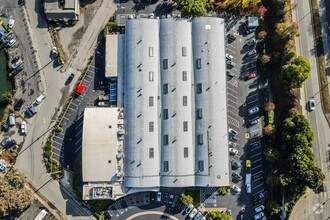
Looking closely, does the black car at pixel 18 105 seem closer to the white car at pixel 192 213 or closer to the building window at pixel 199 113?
the building window at pixel 199 113

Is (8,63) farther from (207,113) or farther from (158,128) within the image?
(207,113)

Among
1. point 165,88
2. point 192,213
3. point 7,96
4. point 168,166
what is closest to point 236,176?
point 192,213

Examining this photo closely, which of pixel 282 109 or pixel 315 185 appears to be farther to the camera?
pixel 282 109

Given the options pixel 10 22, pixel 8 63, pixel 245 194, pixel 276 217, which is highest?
pixel 10 22

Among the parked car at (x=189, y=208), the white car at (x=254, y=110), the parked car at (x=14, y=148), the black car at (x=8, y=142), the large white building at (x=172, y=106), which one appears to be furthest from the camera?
the white car at (x=254, y=110)

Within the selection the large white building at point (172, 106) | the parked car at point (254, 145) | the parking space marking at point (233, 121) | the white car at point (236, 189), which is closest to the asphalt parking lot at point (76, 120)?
the large white building at point (172, 106)

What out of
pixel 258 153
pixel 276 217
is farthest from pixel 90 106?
pixel 276 217
